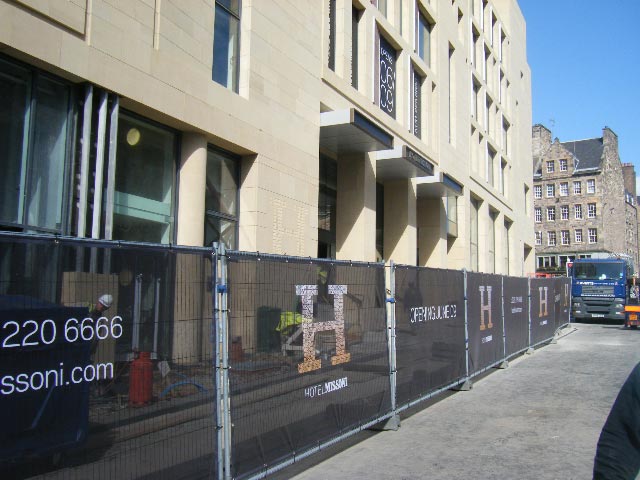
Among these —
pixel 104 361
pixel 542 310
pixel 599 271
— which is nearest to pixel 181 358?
pixel 104 361

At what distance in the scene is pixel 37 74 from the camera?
8398mm

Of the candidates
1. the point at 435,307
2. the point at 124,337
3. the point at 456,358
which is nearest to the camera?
the point at 124,337

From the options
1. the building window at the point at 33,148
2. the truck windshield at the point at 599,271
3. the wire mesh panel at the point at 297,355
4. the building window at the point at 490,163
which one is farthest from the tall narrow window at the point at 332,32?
the truck windshield at the point at 599,271

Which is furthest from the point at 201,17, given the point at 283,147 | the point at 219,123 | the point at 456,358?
the point at 456,358

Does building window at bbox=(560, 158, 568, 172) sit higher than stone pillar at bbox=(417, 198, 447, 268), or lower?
higher

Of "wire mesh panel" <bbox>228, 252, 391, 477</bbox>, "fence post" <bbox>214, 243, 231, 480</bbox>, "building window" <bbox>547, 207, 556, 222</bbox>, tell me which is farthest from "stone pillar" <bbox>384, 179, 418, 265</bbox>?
"building window" <bbox>547, 207, 556, 222</bbox>

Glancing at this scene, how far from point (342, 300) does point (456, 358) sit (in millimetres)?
4326

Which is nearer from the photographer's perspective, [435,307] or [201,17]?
[435,307]

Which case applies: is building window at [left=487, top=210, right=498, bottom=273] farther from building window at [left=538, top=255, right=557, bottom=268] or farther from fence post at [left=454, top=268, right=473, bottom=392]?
building window at [left=538, top=255, right=557, bottom=268]

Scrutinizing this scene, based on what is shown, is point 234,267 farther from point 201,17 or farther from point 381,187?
point 381,187

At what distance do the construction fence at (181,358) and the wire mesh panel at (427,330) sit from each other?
0.38m

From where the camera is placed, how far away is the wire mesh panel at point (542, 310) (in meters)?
16.6

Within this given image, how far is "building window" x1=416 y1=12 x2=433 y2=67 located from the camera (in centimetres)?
2388

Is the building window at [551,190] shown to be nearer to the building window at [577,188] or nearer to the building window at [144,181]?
the building window at [577,188]
